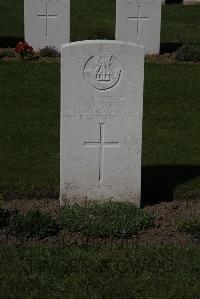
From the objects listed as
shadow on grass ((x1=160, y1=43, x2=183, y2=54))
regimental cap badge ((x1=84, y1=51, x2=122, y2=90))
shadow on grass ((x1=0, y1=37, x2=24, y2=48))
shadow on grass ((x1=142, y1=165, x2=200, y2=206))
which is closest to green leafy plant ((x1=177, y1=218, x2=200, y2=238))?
shadow on grass ((x1=142, y1=165, x2=200, y2=206))

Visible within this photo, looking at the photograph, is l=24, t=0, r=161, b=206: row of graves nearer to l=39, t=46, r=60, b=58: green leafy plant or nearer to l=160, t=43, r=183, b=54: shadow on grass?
l=39, t=46, r=60, b=58: green leafy plant

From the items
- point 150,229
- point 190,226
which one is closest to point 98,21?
point 150,229

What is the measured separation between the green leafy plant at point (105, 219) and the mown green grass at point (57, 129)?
906 mm

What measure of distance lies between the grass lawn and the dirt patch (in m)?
10.5

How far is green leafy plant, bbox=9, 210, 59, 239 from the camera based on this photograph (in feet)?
25.7

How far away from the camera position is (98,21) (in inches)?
899

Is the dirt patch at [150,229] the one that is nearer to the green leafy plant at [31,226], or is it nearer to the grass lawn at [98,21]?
the green leafy plant at [31,226]

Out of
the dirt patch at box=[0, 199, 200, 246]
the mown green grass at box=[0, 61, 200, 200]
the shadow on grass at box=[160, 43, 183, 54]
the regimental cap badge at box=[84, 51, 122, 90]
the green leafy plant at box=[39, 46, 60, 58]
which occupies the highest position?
the regimental cap badge at box=[84, 51, 122, 90]

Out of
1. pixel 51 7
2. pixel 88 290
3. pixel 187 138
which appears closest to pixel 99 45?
pixel 88 290

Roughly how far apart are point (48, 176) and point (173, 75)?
674 centimetres

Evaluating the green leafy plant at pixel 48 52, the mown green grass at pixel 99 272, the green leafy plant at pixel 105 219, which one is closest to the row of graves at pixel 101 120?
the green leafy plant at pixel 105 219

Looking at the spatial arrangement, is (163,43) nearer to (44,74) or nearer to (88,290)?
(44,74)

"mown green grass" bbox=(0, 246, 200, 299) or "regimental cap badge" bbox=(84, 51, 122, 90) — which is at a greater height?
"regimental cap badge" bbox=(84, 51, 122, 90)

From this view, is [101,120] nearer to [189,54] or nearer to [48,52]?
[189,54]
